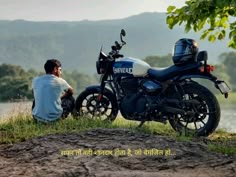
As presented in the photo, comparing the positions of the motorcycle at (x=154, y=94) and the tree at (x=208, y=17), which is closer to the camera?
the motorcycle at (x=154, y=94)

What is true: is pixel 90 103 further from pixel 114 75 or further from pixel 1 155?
pixel 1 155

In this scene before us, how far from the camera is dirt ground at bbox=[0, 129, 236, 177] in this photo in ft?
17.6

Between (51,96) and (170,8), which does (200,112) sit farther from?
(51,96)

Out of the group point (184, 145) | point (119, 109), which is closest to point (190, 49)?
point (119, 109)

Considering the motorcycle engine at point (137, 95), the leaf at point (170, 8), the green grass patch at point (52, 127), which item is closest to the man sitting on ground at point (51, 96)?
the green grass patch at point (52, 127)

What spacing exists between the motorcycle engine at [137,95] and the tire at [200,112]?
0.59 metres

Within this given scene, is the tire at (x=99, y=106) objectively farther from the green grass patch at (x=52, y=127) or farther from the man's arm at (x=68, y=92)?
the green grass patch at (x=52, y=127)

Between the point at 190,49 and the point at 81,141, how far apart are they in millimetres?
2695

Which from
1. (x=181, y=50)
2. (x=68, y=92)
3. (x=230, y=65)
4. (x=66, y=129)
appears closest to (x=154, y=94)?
(x=181, y=50)

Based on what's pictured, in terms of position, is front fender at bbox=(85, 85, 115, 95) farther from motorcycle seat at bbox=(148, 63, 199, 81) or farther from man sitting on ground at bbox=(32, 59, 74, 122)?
motorcycle seat at bbox=(148, 63, 199, 81)

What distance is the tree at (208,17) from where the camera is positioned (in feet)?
28.3

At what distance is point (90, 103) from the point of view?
31.0 feet

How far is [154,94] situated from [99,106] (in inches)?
49.6

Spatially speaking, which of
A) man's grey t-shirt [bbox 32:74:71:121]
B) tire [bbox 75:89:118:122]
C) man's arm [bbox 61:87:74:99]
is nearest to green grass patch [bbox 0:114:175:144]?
man's grey t-shirt [bbox 32:74:71:121]
